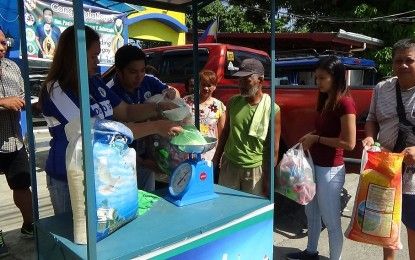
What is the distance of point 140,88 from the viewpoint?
2512mm

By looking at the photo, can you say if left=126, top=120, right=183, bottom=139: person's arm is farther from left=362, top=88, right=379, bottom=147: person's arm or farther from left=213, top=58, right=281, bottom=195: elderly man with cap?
left=362, top=88, right=379, bottom=147: person's arm

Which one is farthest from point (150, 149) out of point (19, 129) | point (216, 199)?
point (19, 129)

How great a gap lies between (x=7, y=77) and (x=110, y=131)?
210 centimetres

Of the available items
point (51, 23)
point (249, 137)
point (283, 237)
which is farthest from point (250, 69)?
point (51, 23)

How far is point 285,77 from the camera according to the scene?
18.5ft

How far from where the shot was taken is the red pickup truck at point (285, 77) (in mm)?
3807

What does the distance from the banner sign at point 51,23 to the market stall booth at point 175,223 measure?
5296 mm

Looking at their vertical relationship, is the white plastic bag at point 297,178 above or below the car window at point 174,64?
below

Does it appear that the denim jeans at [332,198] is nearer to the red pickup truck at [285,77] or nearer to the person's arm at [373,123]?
the person's arm at [373,123]

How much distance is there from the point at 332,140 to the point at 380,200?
19.9 inches

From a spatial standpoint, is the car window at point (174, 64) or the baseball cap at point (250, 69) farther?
the car window at point (174, 64)

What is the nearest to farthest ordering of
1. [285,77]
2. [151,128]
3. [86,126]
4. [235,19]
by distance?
[86,126] → [151,128] → [285,77] → [235,19]

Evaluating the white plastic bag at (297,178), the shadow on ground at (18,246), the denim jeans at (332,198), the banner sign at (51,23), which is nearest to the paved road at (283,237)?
the shadow on ground at (18,246)

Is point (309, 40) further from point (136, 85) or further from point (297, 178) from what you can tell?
point (136, 85)
